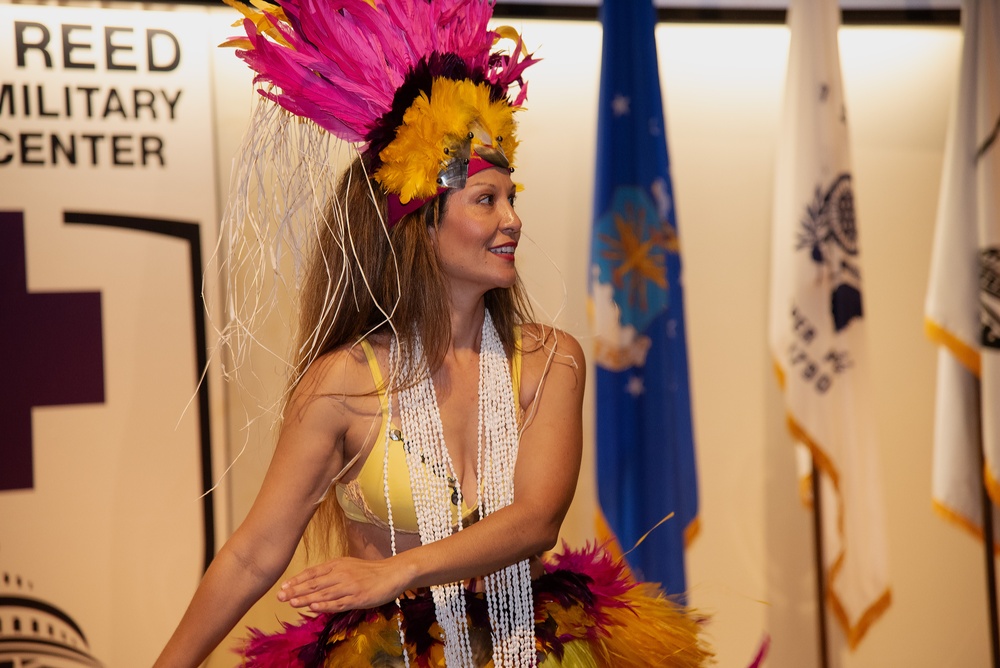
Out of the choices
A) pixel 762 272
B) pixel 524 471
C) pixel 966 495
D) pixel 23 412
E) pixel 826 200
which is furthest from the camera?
pixel 762 272

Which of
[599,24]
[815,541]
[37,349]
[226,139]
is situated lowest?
[815,541]

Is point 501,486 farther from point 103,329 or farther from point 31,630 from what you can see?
point 31,630

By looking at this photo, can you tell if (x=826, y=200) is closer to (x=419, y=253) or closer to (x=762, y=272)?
(x=762, y=272)

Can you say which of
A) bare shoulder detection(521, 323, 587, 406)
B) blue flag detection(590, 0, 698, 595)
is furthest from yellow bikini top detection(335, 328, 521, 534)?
blue flag detection(590, 0, 698, 595)

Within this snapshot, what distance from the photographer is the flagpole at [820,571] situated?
9.97 feet

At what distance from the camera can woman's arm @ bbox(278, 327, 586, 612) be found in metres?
1.20

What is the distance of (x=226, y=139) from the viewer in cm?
298

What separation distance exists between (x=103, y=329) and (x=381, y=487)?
5.50 ft

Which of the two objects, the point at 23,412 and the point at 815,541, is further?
the point at 815,541

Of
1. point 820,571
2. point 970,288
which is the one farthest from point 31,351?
point 970,288

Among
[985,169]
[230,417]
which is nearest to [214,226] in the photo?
[230,417]

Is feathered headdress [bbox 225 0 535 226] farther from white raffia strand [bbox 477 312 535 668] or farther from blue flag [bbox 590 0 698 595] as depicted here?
blue flag [bbox 590 0 698 595]

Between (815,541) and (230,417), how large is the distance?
1.86m

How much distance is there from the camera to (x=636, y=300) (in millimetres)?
2896
